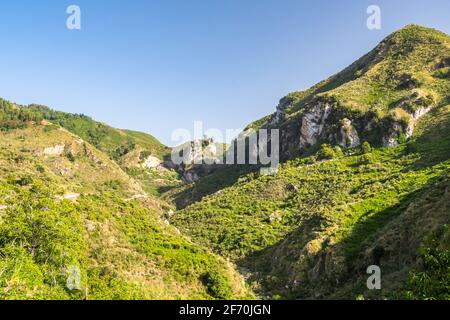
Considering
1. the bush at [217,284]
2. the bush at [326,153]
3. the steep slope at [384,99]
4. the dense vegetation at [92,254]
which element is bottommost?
the bush at [217,284]

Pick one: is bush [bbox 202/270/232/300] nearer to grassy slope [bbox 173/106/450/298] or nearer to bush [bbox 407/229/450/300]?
grassy slope [bbox 173/106/450/298]

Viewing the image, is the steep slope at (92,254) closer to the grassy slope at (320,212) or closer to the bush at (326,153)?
the grassy slope at (320,212)

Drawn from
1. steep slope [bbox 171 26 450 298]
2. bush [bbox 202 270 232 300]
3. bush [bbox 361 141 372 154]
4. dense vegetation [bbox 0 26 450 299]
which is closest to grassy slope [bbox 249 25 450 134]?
steep slope [bbox 171 26 450 298]

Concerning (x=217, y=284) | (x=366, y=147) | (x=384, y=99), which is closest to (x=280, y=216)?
(x=366, y=147)

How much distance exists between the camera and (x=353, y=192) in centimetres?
6931

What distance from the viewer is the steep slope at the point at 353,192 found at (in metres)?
43.7

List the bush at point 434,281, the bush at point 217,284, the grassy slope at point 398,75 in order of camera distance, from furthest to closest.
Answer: the grassy slope at point 398,75, the bush at point 217,284, the bush at point 434,281

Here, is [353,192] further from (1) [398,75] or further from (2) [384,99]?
(1) [398,75]

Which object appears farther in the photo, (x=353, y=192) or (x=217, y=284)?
(x=353, y=192)

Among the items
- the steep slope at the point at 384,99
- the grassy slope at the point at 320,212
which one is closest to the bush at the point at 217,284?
the grassy slope at the point at 320,212

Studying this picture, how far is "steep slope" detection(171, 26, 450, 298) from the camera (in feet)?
143

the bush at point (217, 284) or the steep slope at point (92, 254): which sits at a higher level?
the steep slope at point (92, 254)

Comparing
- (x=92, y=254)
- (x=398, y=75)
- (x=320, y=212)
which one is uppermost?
(x=398, y=75)

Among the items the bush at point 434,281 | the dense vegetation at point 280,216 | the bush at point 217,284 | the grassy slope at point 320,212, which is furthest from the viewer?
the grassy slope at point 320,212
